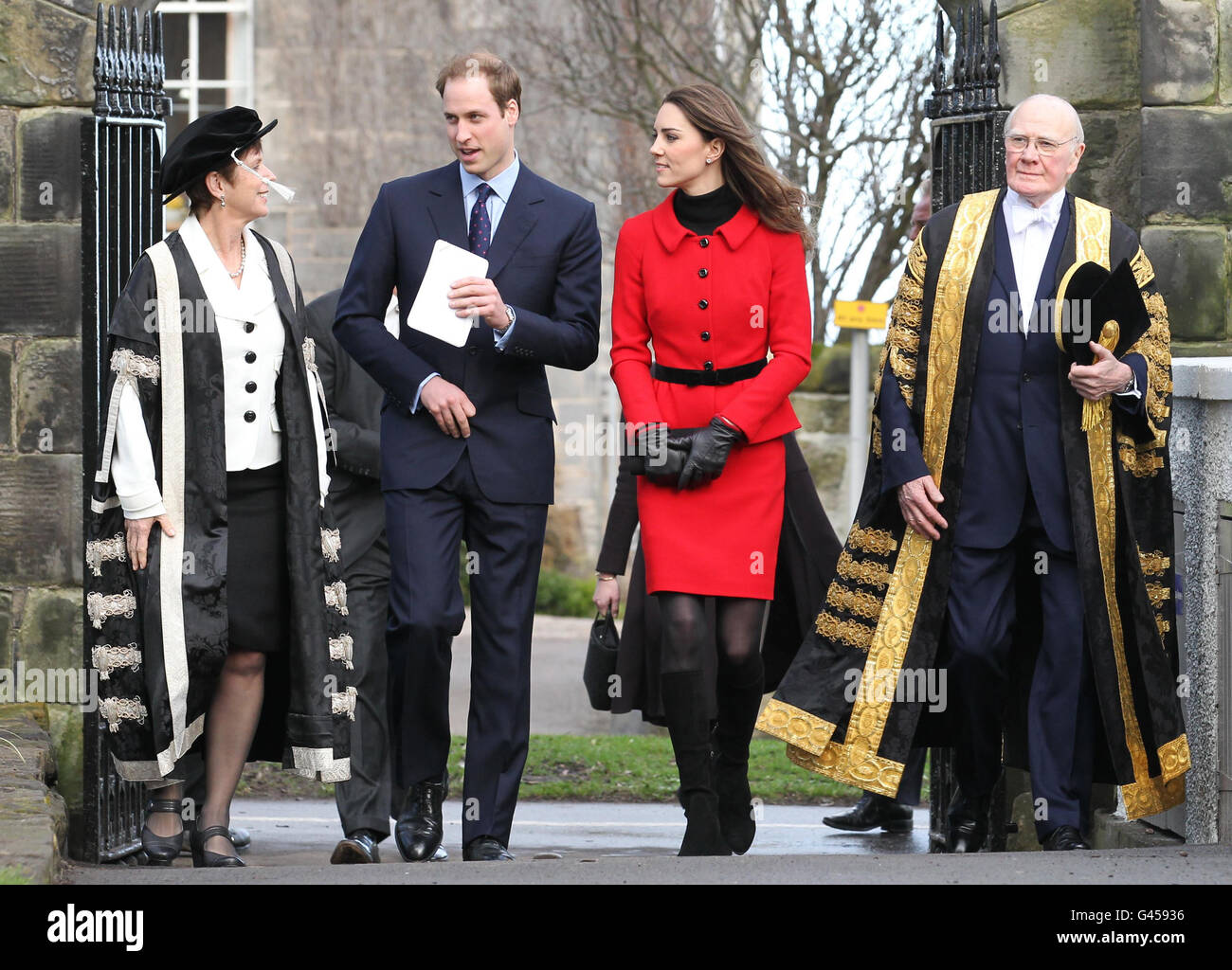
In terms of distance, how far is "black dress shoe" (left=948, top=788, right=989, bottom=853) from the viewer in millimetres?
6141

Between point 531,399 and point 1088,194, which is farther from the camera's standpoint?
point 1088,194

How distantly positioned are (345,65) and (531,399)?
12.0 m

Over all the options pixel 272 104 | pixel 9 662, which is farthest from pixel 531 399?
pixel 272 104

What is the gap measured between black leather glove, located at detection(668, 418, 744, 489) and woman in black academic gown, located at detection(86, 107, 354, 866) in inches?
41.3

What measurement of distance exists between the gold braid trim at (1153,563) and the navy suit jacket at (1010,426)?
0.25 meters

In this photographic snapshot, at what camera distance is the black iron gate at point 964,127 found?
6832 millimetres

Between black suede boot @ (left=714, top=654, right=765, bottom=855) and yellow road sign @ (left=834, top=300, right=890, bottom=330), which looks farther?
yellow road sign @ (left=834, top=300, right=890, bottom=330)

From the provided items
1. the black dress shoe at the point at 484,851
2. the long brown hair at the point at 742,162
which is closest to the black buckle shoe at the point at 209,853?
the black dress shoe at the point at 484,851

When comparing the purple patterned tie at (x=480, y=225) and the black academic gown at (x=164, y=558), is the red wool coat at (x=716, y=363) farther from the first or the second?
the black academic gown at (x=164, y=558)

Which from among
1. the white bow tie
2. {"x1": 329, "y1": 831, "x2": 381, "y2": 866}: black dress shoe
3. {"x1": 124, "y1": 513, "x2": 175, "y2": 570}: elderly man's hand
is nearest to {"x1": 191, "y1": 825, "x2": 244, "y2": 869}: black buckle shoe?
{"x1": 329, "y1": 831, "x2": 381, "y2": 866}: black dress shoe

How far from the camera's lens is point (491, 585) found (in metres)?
5.84

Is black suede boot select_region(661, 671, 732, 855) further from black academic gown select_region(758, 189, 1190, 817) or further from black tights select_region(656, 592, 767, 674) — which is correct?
black academic gown select_region(758, 189, 1190, 817)

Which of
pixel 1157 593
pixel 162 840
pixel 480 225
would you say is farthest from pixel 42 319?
pixel 1157 593

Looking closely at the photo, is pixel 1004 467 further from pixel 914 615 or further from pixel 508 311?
pixel 508 311
